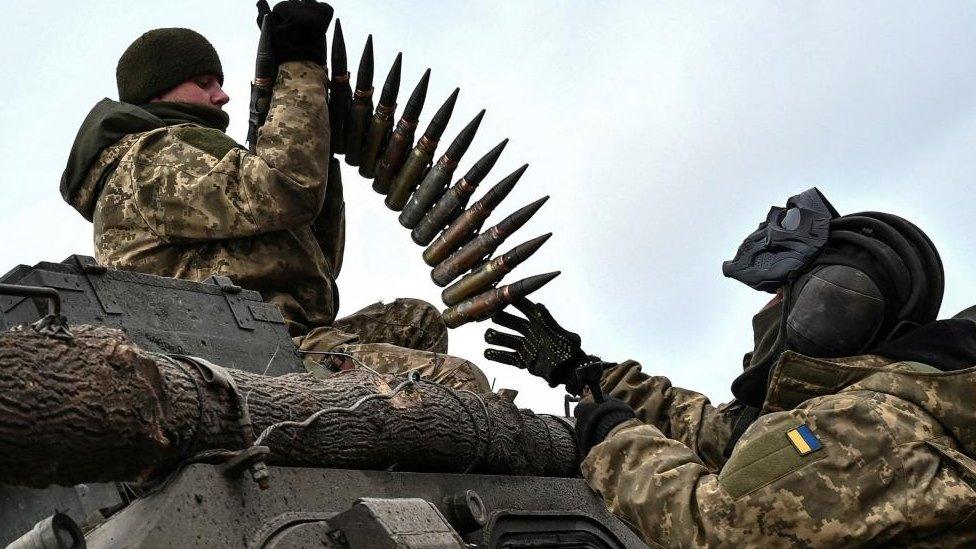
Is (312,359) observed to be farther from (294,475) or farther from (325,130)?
(294,475)

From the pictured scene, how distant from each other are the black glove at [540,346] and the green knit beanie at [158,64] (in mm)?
1993

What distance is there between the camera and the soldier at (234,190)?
4.96m

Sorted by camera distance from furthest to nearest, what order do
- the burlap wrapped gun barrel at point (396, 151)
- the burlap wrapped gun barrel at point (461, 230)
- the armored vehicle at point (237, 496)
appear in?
1. the burlap wrapped gun barrel at point (461, 230)
2. the burlap wrapped gun barrel at point (396, 151)
3. the armored vehicle at point (237, 496)

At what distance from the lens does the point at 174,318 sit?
3941mm

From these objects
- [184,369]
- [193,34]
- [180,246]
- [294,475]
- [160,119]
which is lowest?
[294,475]

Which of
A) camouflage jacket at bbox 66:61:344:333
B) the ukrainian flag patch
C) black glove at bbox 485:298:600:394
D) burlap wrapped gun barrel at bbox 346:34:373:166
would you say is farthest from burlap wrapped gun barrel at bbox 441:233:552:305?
the ukrainian flag patch

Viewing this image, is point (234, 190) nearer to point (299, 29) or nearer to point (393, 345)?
point (393, 345)

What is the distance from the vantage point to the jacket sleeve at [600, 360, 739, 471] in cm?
475

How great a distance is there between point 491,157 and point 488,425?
3.93 meters

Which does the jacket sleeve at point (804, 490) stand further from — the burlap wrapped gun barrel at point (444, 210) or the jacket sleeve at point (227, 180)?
the burlap wrapped gun barrel at point (444, 210)

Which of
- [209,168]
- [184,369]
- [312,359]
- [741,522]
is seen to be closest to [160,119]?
[209,168]

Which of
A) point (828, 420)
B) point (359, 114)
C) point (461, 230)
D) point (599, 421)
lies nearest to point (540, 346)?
point (599, 421)

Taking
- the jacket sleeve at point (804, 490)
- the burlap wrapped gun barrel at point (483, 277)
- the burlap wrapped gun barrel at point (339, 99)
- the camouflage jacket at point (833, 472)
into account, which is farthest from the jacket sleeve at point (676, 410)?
the burlap wrapped gun barrel at point (339, 99)

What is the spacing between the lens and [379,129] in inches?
257
